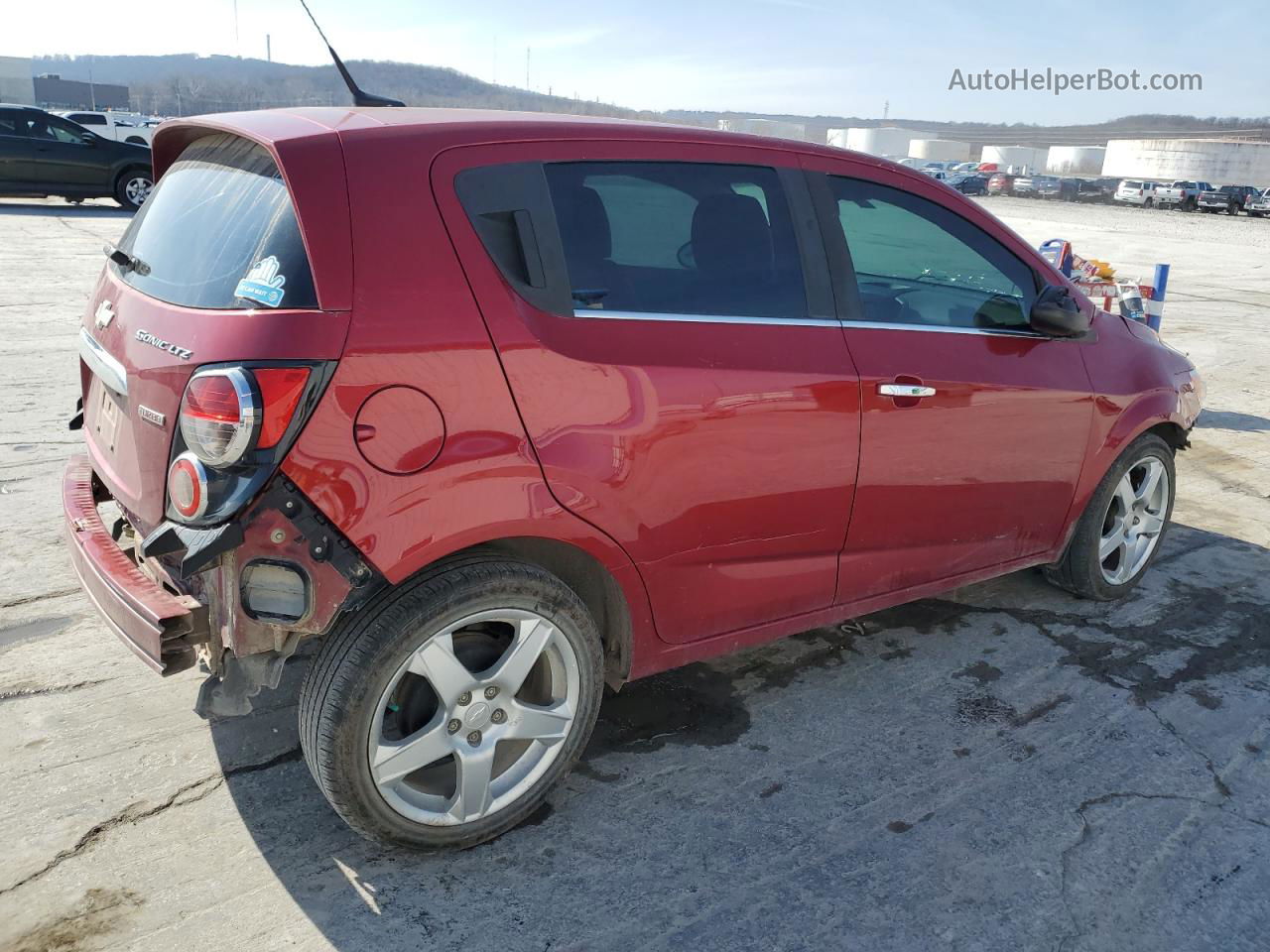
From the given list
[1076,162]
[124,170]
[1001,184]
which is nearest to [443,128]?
[124,170]

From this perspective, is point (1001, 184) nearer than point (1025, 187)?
No

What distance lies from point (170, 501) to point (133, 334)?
53 centimetres

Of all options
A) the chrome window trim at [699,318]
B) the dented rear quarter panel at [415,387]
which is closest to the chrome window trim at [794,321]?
the chrome window trim at [699,318]

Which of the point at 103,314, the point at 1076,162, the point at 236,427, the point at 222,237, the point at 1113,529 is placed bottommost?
the point at 1113,529

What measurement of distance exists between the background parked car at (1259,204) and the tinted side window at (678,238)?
4837cm

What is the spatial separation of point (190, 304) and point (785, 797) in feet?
6.91

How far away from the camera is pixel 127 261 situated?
302cm

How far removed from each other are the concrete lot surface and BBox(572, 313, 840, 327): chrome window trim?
132 centimetres

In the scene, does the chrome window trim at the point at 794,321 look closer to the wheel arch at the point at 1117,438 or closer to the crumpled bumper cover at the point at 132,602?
the wheel arch at the point at 1117,438

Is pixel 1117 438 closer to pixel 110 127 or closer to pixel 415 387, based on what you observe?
pixel 415 387

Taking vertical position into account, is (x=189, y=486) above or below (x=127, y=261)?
below

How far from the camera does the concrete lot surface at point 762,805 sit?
2.49 meters

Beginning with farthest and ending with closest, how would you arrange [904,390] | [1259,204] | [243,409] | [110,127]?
1. [1259,204]
2. [110,127]
3. [904,390]
4. [243,409]

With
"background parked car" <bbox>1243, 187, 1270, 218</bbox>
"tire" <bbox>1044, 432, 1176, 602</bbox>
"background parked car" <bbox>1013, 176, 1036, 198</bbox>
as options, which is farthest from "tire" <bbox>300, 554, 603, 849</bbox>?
"background parked car" <bbox>1013, 176, 1036, 198</bbox>
